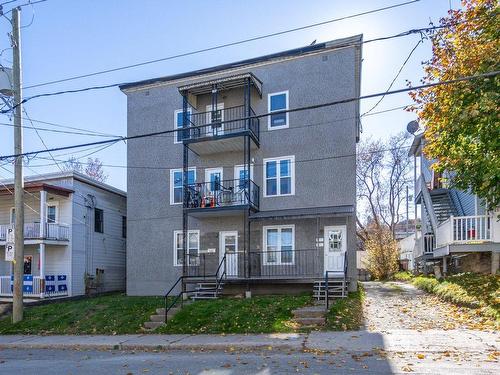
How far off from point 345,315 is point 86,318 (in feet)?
27.2

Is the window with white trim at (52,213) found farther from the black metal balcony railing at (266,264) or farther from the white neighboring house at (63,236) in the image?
the black metal balcony railing at (266,264)

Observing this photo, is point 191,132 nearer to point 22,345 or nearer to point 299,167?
point 299,167

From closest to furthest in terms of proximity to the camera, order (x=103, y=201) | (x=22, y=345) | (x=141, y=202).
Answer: (x=22, y=345)
(x=141, y=202)
(x=103, y=201)

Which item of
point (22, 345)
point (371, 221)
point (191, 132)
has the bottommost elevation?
point (22, 345)

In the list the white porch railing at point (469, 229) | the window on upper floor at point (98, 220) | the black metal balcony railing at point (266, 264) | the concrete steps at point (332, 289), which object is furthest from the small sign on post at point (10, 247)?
the white porch railing at point (469, 229)

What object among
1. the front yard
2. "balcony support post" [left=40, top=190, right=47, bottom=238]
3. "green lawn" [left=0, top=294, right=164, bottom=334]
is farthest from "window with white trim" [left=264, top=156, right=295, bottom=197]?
"balcony support post" [left=40, top=190, right=47, bottom=238]

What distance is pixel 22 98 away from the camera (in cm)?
1393

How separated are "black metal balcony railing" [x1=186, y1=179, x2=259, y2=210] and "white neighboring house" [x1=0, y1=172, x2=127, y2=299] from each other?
23.3ft

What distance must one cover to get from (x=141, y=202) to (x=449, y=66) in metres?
13.5

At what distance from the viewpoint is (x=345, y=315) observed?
11.8m

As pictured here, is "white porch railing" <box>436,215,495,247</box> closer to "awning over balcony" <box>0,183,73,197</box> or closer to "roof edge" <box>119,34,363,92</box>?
"roof edge" <box>119,34,363,92</box>

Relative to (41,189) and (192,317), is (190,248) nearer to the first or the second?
(192,317)

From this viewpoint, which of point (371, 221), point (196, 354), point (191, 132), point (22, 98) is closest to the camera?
point (196, 354)

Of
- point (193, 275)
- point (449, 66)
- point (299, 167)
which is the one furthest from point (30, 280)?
point (449, 66)
